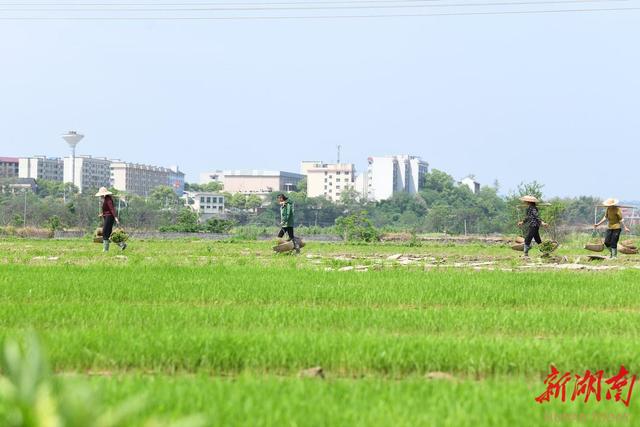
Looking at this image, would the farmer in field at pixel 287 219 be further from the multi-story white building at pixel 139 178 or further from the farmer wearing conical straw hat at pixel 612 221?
the multi-story white building at pixel 139 178

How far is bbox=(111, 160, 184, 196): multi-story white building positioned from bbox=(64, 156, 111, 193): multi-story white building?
7.12 feet

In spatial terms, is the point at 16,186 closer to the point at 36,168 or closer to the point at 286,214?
the point at 36,168

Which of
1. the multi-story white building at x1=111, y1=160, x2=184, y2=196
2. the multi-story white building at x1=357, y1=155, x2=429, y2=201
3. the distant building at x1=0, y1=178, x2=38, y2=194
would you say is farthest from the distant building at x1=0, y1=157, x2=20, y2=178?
the multi-story white building at x1=357, y1=155, x2=429, y2=201

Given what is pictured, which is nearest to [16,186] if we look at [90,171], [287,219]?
[90,171]

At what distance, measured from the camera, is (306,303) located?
9.10 metres

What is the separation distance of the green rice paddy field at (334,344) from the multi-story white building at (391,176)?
16316 cm

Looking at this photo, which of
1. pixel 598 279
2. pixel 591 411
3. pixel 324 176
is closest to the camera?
pixel 591 411

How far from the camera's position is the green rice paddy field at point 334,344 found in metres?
4.06

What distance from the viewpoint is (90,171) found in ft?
601

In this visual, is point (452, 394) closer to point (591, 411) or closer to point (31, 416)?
point (591, 411)

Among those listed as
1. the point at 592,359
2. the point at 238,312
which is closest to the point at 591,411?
the point at 592,359

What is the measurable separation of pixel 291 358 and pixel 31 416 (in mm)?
3383

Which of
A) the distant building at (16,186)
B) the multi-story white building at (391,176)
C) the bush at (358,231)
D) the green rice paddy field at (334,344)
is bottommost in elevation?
the green rice paddy field at (334,344)

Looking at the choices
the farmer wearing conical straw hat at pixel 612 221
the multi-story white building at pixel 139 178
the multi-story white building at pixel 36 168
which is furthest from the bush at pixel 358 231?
the multi-story white building at pixel 36 168
